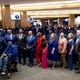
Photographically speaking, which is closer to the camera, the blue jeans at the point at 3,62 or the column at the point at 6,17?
the blue jeans at the point at 3,62

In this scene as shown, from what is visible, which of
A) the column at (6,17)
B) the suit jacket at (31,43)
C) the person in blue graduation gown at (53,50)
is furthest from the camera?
the column at (6,17)

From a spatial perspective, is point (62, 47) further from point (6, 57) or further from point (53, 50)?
point (6, 57)

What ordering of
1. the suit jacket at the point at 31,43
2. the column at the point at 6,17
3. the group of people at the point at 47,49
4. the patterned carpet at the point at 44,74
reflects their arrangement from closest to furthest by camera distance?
the patterned carpet at the point at 44,74, the group of people at the point at 47,49, the suit jacket at the point at 31,43, the column at the point at 6,17

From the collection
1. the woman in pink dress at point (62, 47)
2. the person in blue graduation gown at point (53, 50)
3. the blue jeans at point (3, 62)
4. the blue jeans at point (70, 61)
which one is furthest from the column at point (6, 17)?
the blue jeans at point (3, 62)

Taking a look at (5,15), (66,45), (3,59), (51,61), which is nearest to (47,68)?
(51,61)

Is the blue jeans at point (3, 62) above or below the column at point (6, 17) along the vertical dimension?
below

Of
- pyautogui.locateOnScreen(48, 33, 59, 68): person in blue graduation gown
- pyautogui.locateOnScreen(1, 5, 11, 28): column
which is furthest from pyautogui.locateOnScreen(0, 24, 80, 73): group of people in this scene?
pyautogui.locateOnScreen(1, 5, 11, 28): column

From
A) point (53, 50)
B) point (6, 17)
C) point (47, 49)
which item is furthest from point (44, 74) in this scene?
point (6, 17)

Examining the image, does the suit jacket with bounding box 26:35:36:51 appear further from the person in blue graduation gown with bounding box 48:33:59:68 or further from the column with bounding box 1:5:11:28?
the column with bounding box 1:5:11:28

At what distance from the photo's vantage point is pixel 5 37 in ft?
40.7

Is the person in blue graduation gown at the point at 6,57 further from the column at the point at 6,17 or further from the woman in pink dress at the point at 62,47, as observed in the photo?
the column at the point at 6,17

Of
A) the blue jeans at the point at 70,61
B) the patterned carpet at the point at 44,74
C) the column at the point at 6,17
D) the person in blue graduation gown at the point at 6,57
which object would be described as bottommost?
the patterned carpet at the point at 44,74

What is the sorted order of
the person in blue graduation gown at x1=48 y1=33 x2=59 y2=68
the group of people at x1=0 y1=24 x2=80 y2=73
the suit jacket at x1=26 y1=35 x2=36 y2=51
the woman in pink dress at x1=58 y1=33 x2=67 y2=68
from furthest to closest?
the suit jacket at x1=26 y1=35 x2=36 y2=51
the person in blue graduation gown at x1=48 y1=33 x2=59 y2=68
the woman in pink dress at x1=58 y1=33 x2=67 y2=68
the group of people at x1=0 y1=24 x2=80 y2=73

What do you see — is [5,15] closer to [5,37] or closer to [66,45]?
[5,37]
